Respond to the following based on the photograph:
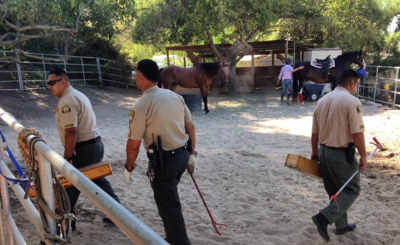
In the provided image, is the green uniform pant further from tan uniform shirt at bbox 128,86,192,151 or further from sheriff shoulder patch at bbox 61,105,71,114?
sheriff shoulder patch at bbox 61,105,71,114

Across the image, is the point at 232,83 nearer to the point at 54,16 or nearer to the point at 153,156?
the point at 54,16

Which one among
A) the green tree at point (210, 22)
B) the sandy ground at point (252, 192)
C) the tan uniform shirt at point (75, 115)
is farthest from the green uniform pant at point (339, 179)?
the green tree at point (210, 22)

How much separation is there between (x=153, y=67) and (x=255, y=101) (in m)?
12.2

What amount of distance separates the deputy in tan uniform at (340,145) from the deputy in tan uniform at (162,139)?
53.6 inches

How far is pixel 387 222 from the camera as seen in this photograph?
3633mm

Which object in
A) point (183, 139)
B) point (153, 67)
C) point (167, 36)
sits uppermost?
point (167, 36)

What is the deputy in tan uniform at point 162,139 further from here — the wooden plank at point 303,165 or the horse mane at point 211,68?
the horse mane at point 211,68

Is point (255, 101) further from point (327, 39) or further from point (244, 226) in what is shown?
point (244, 226)

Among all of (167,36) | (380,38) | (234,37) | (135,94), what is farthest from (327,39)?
(135,94)

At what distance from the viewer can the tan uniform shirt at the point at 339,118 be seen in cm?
307

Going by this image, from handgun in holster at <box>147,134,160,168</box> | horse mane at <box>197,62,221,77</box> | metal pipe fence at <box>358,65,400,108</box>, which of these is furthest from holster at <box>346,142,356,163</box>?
metal pipe fence at <box>358,65,400,108</box>

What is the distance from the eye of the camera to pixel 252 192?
15.1 feet

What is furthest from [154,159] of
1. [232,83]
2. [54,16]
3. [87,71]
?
[87,71]

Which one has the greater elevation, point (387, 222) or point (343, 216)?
point (343, 216)
